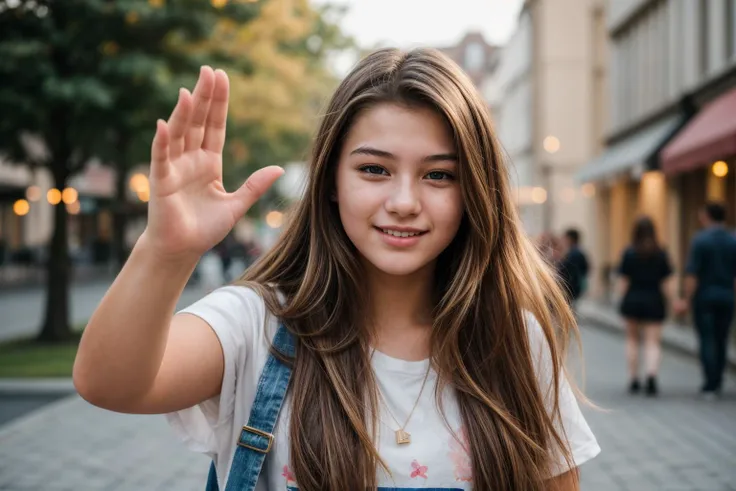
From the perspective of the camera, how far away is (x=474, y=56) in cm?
9394

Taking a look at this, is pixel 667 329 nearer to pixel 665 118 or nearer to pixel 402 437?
pixel 665 118

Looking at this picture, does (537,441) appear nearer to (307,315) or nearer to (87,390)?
(307,315)

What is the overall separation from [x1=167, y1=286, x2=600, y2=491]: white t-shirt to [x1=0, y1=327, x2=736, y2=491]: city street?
4.36m

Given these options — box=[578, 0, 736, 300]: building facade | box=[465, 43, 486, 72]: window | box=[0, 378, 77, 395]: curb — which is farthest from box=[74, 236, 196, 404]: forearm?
box=[465, 43, 486, 72]: window

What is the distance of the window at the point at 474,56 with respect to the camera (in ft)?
307

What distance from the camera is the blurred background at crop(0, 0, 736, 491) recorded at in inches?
286

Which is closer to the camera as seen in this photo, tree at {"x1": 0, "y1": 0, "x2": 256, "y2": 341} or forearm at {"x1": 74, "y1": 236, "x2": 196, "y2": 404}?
forearm at {"x1": 74, "y1": 236, "x2": 196, "y2": 404}

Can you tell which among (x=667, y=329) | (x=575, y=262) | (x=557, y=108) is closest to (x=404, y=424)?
(x=575, y=262)

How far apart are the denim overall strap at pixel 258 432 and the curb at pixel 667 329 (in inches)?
427

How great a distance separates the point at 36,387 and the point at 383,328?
879 cm

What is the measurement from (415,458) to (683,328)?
54.5 feet

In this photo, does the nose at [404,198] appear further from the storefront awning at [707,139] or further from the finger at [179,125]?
the storefront awning at [707,139]

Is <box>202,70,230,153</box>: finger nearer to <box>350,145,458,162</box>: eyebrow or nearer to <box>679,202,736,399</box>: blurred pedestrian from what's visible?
<box>350,145,458,162</box>: eyebrow

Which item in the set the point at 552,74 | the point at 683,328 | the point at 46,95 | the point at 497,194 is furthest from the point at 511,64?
the point at 497,194
